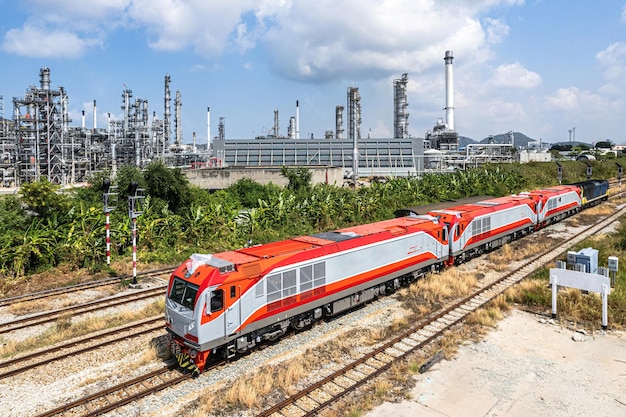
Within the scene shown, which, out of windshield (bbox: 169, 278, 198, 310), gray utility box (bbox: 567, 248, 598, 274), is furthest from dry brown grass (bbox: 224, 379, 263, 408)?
A: gray utility box (bbox: 567, 248, 598, 274)

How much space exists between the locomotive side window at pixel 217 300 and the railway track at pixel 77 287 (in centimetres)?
1237

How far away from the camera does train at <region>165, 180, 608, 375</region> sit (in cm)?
1296

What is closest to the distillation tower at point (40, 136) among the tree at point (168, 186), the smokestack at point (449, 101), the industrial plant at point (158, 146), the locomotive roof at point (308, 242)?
the industrial plant at point (158, 146)

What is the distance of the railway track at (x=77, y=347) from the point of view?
13.8 meters

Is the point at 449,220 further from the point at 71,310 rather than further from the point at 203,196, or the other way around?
the point at 203,196

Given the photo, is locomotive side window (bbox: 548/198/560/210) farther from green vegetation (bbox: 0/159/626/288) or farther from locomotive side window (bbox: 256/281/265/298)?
locomotive side window (bbox: 256/281/265/298)

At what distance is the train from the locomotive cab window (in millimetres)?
30

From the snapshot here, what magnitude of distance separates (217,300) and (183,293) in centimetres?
124

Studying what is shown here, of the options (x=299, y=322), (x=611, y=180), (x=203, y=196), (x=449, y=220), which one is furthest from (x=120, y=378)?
(x=611, y=180)

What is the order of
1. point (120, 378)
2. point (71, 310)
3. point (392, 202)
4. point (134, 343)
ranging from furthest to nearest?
1. point (392, 202)
2. point (71, 310)
3. point (134, 343)
4. point (120, 378)

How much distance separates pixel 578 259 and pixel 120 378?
20422mm

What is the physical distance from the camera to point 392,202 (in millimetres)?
43406

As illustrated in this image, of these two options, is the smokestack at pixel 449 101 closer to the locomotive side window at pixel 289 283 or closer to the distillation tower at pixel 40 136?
the distillation tower at pixel 40 136

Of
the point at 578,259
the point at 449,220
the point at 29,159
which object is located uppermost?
the point at 29,159
